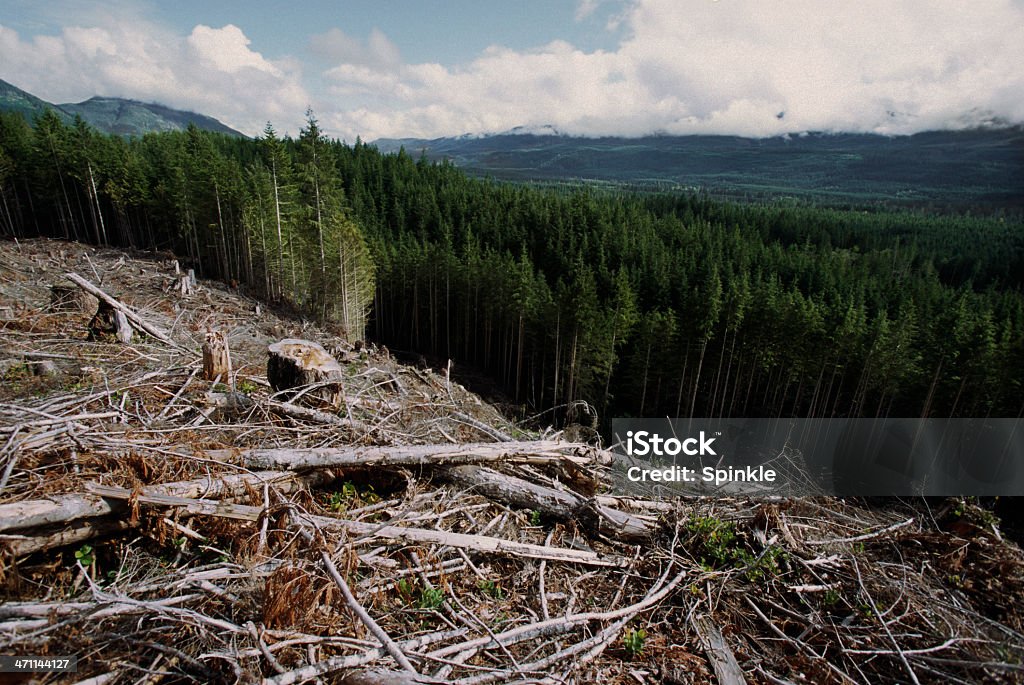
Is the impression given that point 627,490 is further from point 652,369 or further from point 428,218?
point 428,218

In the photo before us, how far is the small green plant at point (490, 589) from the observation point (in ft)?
11.9

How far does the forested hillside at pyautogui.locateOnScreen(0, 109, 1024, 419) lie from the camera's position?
2880cm

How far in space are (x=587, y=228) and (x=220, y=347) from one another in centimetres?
5875

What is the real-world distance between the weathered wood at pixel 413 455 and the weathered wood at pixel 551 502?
0.49 feet

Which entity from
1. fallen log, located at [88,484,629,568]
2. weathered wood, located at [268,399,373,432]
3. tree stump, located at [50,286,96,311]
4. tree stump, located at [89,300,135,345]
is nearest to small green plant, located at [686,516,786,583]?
fallen log, located at [88,484,629,568]

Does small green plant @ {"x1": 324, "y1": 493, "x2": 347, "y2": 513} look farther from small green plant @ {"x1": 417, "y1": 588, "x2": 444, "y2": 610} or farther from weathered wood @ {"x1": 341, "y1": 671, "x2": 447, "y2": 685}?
weathered wood @ {"x1": 341, "y1": 671, "x2": 447, "y2": 685}

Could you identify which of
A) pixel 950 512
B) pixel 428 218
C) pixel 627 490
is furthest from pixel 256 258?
pixel 950 512

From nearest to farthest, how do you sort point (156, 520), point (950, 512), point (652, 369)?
point (156, 520) < point (950, 512) < point (652, 369)

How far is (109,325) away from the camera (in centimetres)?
805

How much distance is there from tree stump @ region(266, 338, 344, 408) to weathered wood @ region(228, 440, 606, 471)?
575 mm

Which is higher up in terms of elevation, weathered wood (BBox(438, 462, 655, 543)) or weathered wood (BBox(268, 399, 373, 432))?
weathered wood (BBox(268, 399, 373, 432))

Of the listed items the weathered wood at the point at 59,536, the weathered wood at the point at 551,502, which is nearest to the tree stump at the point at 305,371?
the weathered wood at the point at 551,502

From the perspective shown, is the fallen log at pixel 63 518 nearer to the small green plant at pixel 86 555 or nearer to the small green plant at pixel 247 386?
the small green plant at pixel 86 555

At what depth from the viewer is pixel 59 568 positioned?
3.23m
